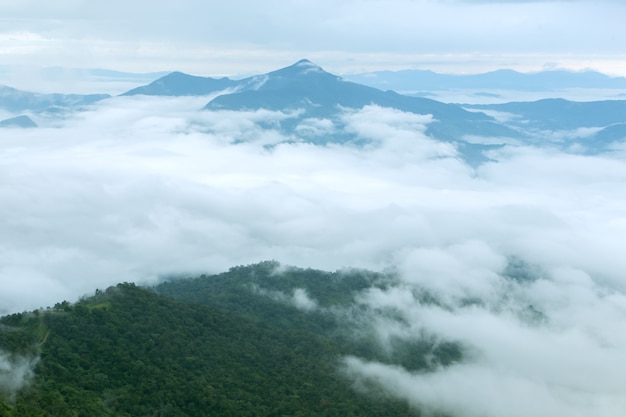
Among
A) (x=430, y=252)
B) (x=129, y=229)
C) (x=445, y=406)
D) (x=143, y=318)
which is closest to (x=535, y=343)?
(x=445, y=406)

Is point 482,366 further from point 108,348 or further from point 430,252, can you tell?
point 430,252

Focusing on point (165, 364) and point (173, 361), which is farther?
point (173, 361)

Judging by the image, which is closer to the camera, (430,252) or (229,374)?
(229,374)

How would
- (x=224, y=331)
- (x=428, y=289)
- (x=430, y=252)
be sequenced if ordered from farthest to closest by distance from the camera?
(x=430, y=252), (x=428, y=289), (x=224, y=331)

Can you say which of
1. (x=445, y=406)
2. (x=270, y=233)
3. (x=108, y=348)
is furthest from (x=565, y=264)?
(x=108, y=348)

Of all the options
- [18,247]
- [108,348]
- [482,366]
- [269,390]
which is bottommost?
[18,247]

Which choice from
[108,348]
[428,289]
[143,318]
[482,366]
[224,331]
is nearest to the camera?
[108,348]

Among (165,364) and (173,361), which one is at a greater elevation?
(165,364)

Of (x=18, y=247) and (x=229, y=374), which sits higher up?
(x=229, y=374)
